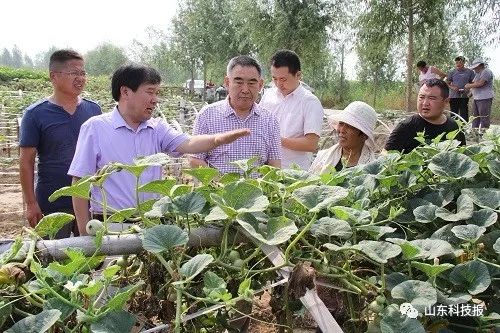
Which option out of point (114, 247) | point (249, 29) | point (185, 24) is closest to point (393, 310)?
point (114, 247)

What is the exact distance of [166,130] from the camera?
249 centimetres

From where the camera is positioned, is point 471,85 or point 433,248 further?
point 471,85

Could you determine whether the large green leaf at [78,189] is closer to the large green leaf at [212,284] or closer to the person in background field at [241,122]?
the large green leaf at [212,284]

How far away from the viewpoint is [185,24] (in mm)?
32188

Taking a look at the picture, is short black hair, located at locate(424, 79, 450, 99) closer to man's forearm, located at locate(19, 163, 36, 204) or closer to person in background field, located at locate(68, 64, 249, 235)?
person in background field, located at locate(68, 64, 249, 235)

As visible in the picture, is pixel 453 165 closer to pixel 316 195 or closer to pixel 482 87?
pixel 316 195

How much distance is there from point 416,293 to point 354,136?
188 cm

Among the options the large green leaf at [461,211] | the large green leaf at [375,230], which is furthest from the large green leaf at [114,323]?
the large green leaf at [461,211]

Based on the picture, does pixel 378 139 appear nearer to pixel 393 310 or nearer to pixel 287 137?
pixel 287 137

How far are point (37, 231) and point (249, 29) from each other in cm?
1851

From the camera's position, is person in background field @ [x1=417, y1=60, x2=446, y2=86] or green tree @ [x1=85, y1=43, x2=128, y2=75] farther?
green tree @ [x1=85, y1=43, x2=128, y2=75]

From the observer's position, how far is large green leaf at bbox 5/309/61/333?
0.78 meters

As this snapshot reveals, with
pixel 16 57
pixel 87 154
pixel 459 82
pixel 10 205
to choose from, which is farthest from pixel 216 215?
pixel 16 57

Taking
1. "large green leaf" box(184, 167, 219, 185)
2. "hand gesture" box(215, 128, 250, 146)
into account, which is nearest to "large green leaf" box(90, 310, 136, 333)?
"large green leaf" box(184, 167, 219, 185)
